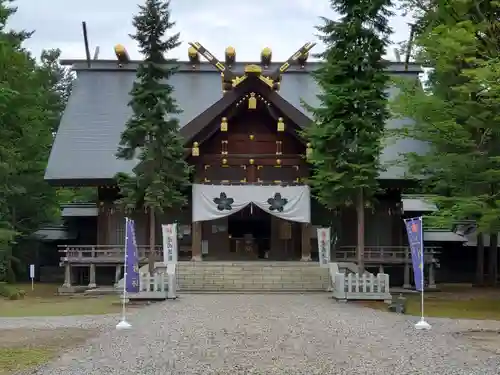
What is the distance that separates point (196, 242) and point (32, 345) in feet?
41.9

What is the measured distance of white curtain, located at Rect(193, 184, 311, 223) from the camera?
22.6 metres

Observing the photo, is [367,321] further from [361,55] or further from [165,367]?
[361,55]

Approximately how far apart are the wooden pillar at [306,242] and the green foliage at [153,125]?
18.9 ft

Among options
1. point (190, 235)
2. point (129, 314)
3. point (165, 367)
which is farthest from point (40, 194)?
point (165, 367)

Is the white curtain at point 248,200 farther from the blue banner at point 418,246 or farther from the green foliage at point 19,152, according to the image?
the blue banner at point 418,246

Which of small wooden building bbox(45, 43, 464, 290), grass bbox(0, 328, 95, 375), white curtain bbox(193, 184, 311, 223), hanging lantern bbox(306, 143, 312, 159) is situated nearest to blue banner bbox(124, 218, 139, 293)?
grass bbox(0, 328, 95, 375)

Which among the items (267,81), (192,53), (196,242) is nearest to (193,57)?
(192,53)

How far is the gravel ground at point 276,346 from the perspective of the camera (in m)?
8.11

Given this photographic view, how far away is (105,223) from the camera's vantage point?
25297mm

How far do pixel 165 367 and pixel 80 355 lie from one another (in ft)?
5.35

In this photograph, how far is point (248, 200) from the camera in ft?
74.3

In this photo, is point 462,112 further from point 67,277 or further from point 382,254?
point 67,277

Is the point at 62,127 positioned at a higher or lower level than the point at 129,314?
higher

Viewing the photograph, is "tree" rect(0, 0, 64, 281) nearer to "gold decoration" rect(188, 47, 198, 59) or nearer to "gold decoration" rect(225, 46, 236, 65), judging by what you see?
"gold decoration" rect(188, 47, 198, 59)
